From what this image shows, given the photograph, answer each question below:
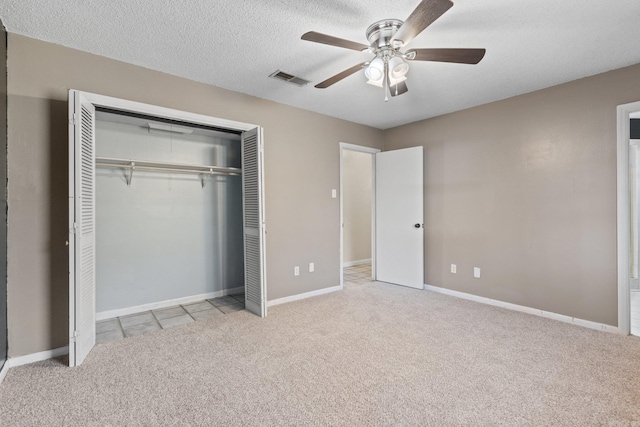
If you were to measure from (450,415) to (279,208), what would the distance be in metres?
2.76

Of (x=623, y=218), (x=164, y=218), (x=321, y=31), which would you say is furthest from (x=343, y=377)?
(x=623, y=218)

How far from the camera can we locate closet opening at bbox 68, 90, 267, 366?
315 cm

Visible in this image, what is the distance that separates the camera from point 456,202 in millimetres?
4137

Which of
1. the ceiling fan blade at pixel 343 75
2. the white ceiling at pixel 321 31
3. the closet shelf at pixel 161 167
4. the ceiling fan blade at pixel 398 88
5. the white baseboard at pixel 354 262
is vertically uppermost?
the white ceiling at pixel 321 31

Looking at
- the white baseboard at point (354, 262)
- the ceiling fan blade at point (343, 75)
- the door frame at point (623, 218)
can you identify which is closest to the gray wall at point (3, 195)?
the ceiling fan blade at point (343, 75)

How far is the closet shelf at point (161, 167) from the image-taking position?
3.26 meters

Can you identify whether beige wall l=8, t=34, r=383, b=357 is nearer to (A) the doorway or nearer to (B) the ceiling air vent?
(B) the ceiling air vent

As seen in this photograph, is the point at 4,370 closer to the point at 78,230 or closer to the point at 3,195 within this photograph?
the point at 78,230

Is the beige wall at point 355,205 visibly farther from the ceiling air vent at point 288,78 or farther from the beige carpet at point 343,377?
the beige carpet at point 343,377

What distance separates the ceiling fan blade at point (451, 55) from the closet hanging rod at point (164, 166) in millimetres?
2785

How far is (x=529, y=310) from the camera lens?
11.3 feet

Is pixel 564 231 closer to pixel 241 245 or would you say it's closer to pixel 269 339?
pixel 269 339

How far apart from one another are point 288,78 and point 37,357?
330cm

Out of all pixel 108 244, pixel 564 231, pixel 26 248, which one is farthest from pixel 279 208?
pixel 564 231
